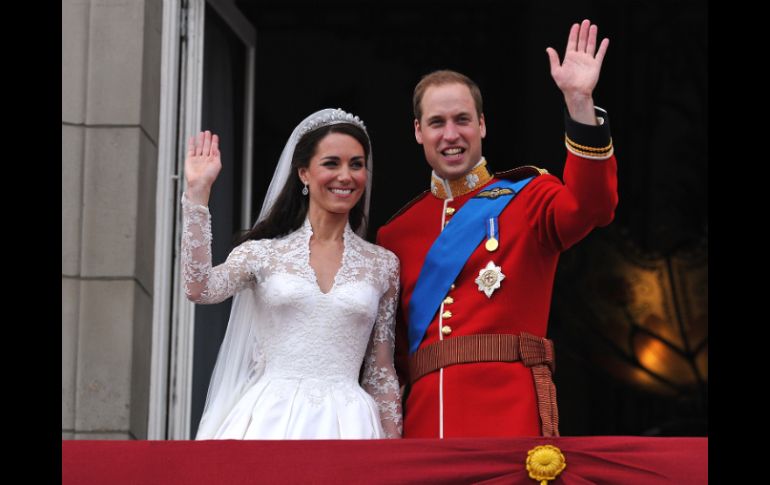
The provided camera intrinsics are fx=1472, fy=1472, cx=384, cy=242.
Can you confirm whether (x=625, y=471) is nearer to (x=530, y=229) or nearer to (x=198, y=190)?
(x=530, y=229)

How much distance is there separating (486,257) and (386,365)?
0.46 metres

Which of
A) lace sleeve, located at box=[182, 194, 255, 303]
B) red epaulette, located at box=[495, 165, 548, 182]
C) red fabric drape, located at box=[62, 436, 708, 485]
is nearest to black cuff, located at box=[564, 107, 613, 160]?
red epaulette, located at box=[495, 165, 548, 182]

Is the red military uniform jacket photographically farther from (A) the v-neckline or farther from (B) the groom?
(A) the v-neckline

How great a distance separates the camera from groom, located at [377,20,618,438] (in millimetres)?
4180

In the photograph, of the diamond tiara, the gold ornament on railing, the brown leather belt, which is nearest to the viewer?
the gold ornament on railing

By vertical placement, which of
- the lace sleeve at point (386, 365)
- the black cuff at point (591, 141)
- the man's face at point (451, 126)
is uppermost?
the man's face at point (451, 126)

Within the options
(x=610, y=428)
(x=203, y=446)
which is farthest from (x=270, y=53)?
(x=203, y=446)

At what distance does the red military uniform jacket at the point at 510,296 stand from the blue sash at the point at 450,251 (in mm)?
27

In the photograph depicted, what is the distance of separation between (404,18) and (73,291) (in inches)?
125

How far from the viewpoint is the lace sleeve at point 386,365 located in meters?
4.54

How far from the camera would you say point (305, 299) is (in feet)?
14.7

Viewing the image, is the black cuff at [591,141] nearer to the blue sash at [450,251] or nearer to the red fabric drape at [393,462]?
the blue sash at [450,251]

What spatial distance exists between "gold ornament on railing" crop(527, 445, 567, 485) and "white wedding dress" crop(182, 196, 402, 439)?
0.66m

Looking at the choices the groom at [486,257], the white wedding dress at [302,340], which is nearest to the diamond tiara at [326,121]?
the groom at [486,257]
